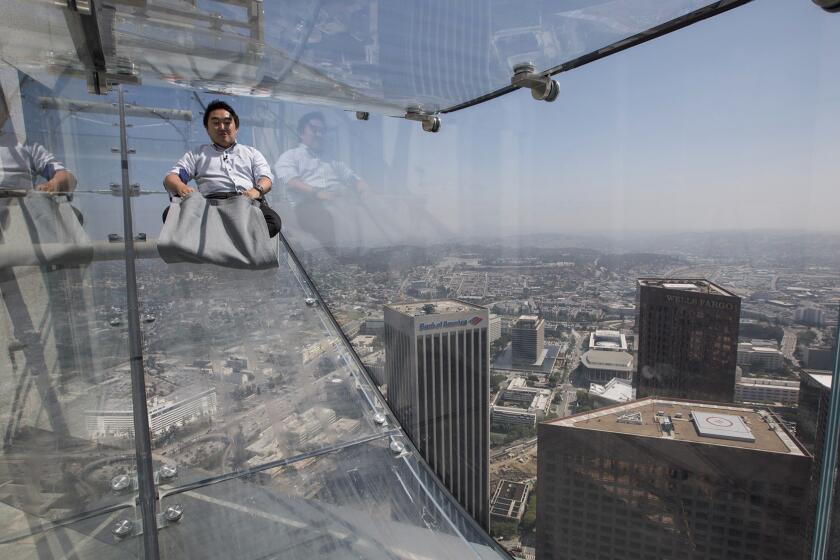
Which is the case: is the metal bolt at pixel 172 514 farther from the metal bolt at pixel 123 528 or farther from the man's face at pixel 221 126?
the man's face at pixel 221 126

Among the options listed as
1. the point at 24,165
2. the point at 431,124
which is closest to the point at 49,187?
the point at 24,165

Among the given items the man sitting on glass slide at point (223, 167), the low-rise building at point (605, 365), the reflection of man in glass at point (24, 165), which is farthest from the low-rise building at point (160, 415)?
the low-rise building at point (605, 365)

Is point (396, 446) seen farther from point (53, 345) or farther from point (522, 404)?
point (53, 345)

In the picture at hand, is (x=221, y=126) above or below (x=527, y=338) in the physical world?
above

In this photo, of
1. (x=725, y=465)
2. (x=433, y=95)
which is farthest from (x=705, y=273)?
(x=433, y=95)

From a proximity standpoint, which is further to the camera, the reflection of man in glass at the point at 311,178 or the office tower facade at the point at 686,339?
the reflection of man in glass at the point at 311,178

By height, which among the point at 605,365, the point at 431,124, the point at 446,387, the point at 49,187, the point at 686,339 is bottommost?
the point at 446,387
